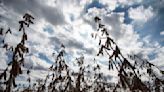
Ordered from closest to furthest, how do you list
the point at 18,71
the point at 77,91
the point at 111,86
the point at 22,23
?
the point at 18,71 → the point at 22,23 → the point at 77,91 → the point at 111,86

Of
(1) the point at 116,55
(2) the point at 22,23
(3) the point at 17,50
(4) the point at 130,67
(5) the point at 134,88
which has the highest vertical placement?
(2) the point at 22,23

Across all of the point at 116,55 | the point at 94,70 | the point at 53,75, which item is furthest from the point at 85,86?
the point at 116,55

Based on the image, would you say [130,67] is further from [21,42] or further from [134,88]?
[21,42]

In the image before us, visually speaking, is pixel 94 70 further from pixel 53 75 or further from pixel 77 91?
pixel 77 91

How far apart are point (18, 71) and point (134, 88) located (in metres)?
2.01

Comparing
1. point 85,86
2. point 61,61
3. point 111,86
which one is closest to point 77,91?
point 61,61

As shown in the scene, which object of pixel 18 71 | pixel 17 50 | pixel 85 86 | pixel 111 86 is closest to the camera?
pixel 18 71

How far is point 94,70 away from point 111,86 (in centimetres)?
187

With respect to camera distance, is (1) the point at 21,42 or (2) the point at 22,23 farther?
(2) the point at 22,23

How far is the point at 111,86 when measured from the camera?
43.9ft

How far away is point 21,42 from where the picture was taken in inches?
176

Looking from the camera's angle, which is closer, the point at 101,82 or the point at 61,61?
the point at 61,61

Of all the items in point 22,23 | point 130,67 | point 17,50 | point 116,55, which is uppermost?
point 22,23

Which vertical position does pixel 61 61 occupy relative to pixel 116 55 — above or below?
above
